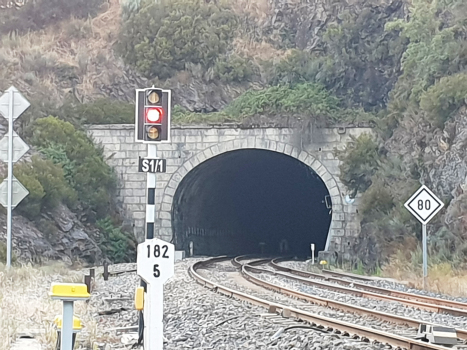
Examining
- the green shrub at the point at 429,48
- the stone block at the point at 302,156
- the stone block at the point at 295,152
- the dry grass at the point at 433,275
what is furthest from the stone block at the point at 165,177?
the dry grass at the point at 433,275

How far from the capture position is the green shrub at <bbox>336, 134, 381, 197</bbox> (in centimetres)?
A: 3011

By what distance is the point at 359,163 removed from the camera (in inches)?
1199

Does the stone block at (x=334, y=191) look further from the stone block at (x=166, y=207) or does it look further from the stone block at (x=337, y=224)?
the stone block at (x=166, y=207)

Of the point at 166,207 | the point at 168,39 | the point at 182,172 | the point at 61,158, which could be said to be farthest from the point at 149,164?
the point at 168,39

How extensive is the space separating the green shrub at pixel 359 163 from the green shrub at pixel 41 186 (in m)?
9.94

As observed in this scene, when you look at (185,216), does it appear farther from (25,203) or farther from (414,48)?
(414,48)

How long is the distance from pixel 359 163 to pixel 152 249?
22.4 m

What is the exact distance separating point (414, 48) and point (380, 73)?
543cm

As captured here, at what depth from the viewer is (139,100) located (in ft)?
30.6

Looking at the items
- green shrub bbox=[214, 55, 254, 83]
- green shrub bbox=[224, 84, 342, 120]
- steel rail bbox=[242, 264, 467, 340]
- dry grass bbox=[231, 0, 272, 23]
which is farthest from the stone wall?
steel rail bbox=[242, 264, 467, 340]

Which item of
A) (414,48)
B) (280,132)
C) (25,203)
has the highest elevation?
(414,48)

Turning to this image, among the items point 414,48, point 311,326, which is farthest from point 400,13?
point 311,326

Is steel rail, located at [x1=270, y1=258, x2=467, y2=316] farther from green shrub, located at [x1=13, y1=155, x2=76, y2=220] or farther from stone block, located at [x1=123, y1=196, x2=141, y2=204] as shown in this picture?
stone block, located at [x1=123, y1=196, x2=141, y2=204]

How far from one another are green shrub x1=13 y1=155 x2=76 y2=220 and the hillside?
10.9 ft
